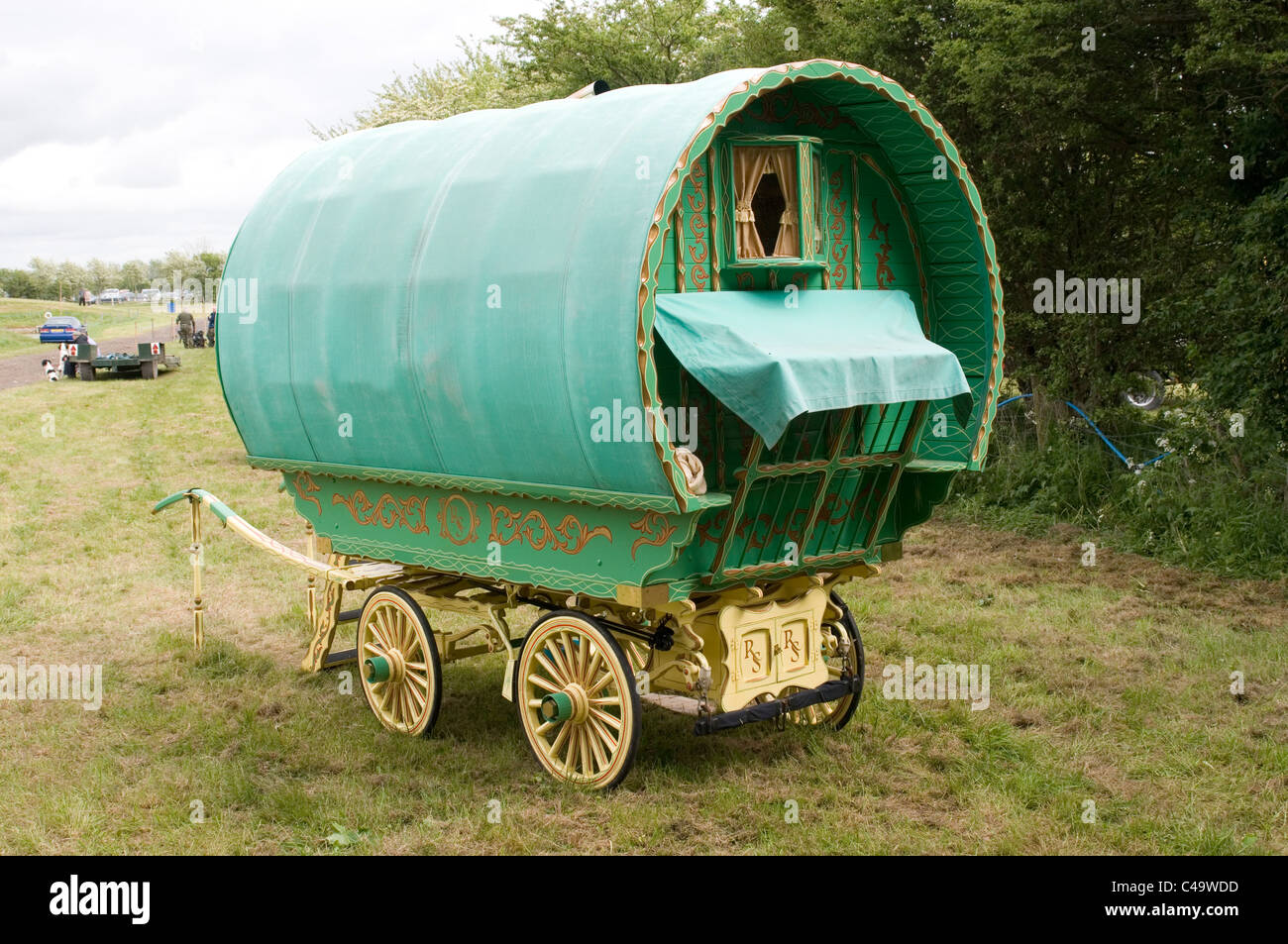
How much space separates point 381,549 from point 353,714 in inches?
49.6

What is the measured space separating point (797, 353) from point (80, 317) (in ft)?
197

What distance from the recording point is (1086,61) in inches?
493

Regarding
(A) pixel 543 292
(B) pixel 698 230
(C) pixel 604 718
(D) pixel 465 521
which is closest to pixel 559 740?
(C) pixel 604 718

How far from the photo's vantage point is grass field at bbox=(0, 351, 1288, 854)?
6.54 m

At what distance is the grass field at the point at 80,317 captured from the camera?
4500cm

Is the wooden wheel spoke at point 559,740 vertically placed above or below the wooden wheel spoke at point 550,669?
below

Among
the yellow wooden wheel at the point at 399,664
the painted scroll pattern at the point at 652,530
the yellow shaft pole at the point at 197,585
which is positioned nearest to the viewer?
the painted scroll pattern at the point at 652,530

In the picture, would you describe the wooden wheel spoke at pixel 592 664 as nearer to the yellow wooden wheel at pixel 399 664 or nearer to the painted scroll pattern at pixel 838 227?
the yellow wooden wheel at pixel 399 664

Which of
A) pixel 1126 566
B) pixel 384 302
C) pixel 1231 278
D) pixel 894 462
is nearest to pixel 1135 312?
pixel 1231 278

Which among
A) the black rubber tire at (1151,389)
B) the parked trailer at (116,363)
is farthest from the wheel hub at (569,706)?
the parked trailer at (116,363)

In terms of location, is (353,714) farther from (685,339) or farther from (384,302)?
(685,339)

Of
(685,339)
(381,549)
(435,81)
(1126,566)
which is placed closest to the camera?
(685,339)

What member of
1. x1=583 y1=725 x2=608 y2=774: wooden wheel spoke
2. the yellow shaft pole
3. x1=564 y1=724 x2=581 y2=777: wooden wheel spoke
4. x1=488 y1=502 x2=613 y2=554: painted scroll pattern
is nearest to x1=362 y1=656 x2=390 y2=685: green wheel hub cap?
x1=488 y1=502 x2=613 y2=554: painted scroll pattern

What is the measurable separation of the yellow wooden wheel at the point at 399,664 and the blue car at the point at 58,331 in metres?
36.6
